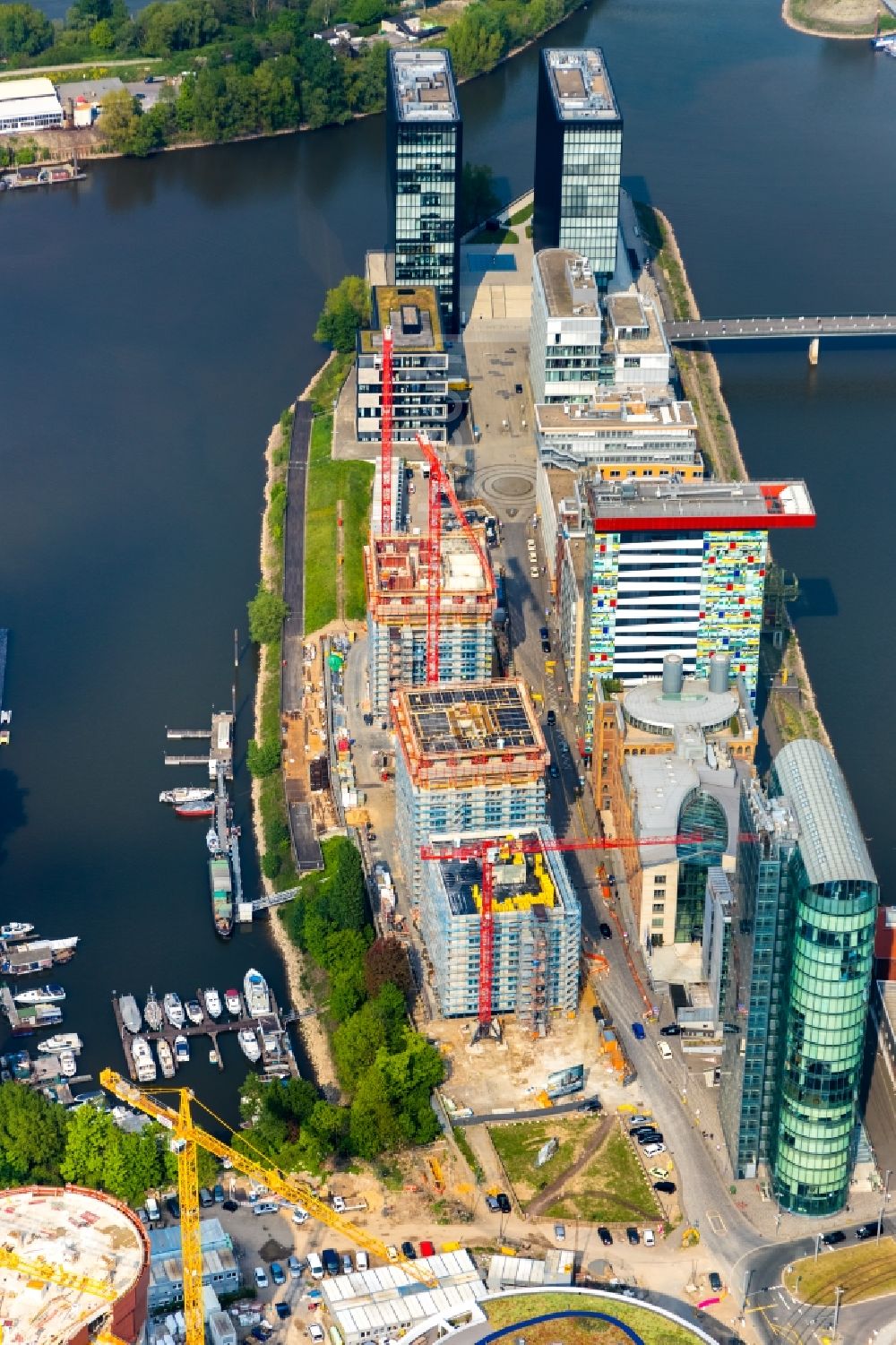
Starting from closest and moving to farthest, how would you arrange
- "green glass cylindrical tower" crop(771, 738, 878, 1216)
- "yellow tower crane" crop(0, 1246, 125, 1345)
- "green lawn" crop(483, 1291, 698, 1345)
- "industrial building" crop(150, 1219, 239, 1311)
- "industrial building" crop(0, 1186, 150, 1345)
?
1. "industrial building" crop(0, 1186, 150, 1345)
2. "yellow tower crane" crop(0, 1246, 125, 1345)
3. "green lawn" crop(483, 1291, 698, 1345)
4. "green glass cylindrical tower" crop(771, 738, 878, 1216)
5. "industrial building" crop(150, 1219, 239, 1311)

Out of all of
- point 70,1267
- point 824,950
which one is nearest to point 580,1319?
point 824,950

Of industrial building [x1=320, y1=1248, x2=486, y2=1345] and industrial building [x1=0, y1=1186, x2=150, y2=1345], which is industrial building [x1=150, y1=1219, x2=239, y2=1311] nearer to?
industrial building [x1=320, y1=1248, x2=486, y2=1345]

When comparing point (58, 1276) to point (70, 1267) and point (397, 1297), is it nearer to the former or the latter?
point (70, 1267)

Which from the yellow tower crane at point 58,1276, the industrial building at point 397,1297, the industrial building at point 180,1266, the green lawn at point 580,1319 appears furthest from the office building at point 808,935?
the yellow tower crane at point 58,1276

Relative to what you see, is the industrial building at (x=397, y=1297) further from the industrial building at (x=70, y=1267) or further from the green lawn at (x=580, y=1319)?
the industrial building at (x=70, y=1267)

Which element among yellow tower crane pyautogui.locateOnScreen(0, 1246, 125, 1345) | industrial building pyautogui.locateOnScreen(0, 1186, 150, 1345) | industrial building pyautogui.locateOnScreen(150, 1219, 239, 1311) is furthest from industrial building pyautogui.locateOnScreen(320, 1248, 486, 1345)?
yellow tower crane pyautogui.locateOnScreen(0, 1246, 125, 1345)
